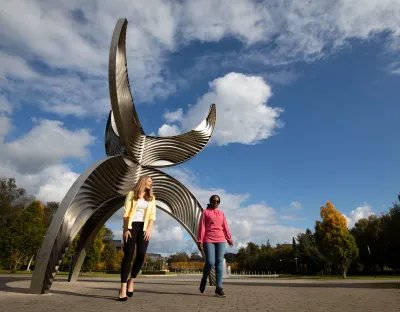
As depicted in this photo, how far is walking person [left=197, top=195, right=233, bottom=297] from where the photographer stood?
6.36m

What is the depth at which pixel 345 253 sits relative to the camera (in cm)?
2959

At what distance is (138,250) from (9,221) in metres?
41.9

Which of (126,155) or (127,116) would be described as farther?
(126,155)

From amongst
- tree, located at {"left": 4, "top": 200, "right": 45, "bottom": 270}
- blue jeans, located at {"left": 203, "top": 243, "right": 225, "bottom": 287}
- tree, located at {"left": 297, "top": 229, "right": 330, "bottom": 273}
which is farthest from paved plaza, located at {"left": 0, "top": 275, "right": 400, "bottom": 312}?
tree, located at {"left": 297, "top": 229, "right": 330, "bottom": 273}

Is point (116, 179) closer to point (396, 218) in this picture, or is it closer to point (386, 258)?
point (396, 218)

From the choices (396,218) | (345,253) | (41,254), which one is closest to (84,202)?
(41,254)

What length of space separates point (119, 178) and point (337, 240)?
24351mm

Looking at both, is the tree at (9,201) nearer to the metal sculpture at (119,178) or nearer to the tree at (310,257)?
the metal sculpture at (119,178)

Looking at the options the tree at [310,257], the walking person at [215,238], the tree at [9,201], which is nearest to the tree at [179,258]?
the tree at [310,257]

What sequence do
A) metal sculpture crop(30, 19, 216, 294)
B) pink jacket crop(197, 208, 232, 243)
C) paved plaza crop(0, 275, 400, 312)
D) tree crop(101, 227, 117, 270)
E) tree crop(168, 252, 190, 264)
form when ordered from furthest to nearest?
tree crop(168, 252, 190, 264) < tree crop(101, 227, 117, 270) < metal sculpture crop(30, 19, 216, 294) < pink jacket crop(197, 208, 232, 243) < paved plaza crop(0, 275, 400, 312)

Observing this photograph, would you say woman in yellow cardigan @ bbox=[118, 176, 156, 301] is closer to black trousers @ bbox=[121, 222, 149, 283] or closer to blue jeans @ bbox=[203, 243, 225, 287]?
black trousers @ bbox=[121, 222, 149, 283]

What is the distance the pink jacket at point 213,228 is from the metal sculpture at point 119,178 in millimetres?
3564

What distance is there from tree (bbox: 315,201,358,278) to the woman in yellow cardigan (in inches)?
1110

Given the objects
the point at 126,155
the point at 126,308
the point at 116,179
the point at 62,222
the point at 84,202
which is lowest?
the point at 126,308
